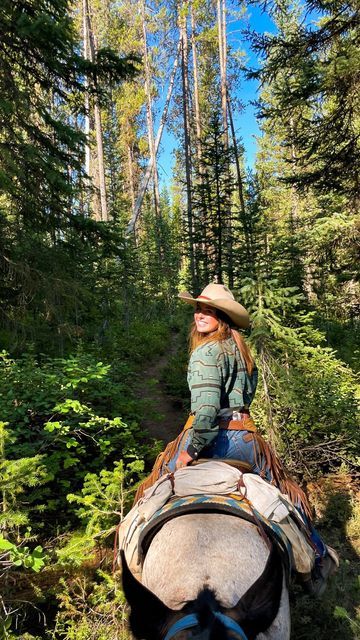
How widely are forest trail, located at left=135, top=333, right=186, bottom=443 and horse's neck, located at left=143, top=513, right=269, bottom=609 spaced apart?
4.16m

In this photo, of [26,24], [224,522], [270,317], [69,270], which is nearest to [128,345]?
[69,270]

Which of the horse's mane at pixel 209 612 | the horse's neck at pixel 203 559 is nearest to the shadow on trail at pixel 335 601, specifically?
the horse's neck at pixel 203 559

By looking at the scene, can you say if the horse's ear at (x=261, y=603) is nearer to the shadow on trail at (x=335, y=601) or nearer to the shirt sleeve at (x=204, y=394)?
the shirt sleeve at (x=204, y=394)

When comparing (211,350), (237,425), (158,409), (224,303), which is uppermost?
(224,303)

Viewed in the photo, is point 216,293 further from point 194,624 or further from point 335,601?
point 335,601

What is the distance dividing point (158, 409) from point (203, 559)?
7.27 meters

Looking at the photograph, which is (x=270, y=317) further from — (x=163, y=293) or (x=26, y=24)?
(x=163, y=293)

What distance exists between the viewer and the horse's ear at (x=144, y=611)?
1656 millimetres

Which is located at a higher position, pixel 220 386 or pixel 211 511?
pixel 220 386

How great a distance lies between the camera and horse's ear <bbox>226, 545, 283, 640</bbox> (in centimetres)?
160

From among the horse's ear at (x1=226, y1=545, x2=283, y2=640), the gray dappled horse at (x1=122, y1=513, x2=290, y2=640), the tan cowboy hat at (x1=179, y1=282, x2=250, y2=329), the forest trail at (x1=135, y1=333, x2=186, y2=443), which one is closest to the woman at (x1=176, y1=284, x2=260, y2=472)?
the tan cowboy hat at (x1=179, y1=282, x2=250, y2=329)

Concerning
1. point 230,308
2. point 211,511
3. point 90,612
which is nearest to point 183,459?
point 211,511

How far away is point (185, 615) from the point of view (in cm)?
157

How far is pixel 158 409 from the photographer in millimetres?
8953
